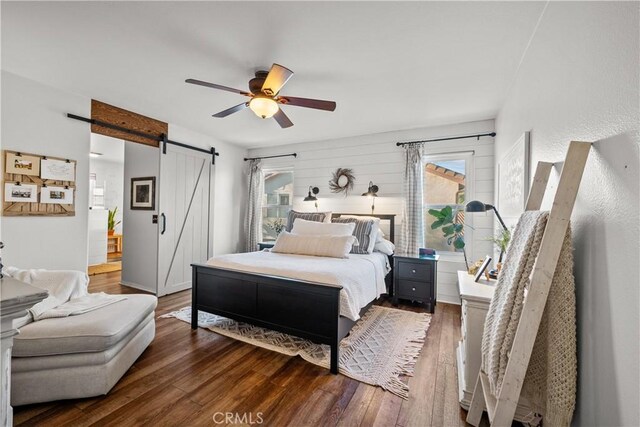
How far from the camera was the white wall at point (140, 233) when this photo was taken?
4082 millimetres

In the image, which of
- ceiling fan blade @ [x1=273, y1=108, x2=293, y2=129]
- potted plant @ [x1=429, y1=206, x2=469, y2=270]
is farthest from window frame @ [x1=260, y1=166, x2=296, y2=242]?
potted plant @ [x1=429, y1=206, x2=469, y2=270]

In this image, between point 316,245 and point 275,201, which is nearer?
point 316,245

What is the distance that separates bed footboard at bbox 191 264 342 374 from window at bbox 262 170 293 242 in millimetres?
2546

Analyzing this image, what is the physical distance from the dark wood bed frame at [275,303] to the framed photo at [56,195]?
1.74 m

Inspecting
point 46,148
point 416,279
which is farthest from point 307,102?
point 46,148

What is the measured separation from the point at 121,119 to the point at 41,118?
2.62 ft

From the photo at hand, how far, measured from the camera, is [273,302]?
7.86ft

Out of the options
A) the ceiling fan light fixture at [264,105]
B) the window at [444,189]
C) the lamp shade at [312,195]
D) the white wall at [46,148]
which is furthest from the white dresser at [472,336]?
the white wall at [46,148]

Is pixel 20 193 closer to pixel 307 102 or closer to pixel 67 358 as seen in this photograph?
pixel 67 358

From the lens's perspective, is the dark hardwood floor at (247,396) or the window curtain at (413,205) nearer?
the dark hardwood floor at (247,396)

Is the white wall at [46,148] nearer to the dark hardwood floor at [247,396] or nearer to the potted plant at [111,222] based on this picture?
the dark hardwood floor at [247,396]

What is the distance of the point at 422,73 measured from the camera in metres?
2.49

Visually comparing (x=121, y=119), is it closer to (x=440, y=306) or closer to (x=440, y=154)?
(x=440, y=154)

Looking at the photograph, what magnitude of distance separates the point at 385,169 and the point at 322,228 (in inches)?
59.5
